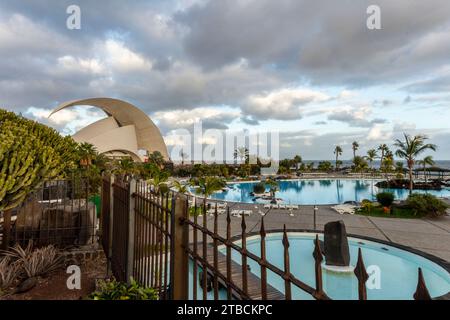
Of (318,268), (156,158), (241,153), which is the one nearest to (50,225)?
(318,268)

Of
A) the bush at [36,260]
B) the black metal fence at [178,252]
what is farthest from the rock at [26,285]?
the black metal fence at [178,252]

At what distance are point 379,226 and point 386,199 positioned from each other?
14.9 ft

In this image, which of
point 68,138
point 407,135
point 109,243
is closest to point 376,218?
point 407,135

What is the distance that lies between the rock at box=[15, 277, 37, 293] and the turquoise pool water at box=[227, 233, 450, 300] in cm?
479

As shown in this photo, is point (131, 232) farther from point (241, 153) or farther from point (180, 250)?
point (241, 153)

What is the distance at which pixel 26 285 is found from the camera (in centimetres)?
381

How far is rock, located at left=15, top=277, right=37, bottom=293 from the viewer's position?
375 cm

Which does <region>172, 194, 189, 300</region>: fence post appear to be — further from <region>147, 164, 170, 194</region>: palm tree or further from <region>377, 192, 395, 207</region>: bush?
<region>377, 192, 395, 207</region>: bush

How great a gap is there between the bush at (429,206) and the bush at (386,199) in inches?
52.4

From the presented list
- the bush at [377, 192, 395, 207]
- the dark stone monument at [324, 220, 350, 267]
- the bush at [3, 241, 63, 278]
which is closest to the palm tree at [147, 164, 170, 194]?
the bush at [3, 241, 63, 278]

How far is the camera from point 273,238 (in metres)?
9.27

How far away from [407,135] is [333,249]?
1679 centimetres
